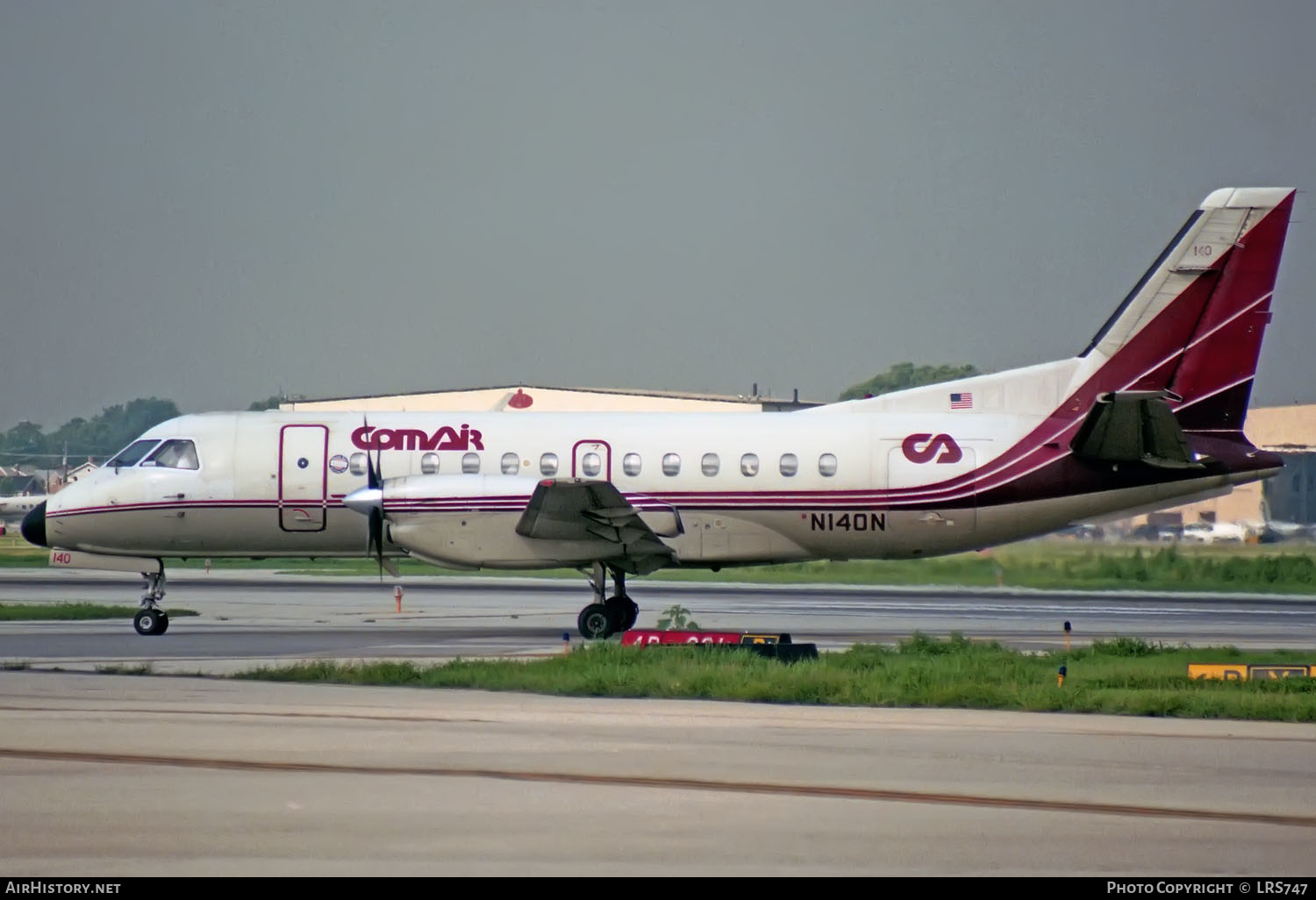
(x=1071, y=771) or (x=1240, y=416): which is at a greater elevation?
(x=1240, y=416)

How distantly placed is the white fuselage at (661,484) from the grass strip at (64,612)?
2804mm

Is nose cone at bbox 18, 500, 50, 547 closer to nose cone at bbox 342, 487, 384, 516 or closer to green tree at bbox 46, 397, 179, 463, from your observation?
nose cone at bbox 342, 487, 384, 516

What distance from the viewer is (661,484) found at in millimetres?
25922

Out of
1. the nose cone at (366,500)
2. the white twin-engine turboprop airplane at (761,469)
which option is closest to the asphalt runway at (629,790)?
the nose cone at (366,500)

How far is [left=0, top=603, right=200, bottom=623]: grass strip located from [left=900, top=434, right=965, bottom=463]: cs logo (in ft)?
49.5

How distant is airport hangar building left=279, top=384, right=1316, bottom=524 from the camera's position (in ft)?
144

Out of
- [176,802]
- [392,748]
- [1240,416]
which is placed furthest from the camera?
[1240,416]

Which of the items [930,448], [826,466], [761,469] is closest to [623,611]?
[761,469]

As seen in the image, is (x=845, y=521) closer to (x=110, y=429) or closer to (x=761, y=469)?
(x=761, y=469)

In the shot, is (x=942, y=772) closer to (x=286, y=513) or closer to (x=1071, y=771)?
(x=1071, y=771)

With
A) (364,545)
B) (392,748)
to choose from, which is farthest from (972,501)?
(392,748)
